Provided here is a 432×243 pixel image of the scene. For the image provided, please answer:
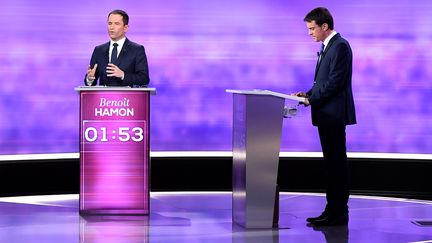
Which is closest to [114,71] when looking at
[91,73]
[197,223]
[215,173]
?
[91,73]

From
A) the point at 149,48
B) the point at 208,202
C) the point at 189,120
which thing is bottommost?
the point at 208,202

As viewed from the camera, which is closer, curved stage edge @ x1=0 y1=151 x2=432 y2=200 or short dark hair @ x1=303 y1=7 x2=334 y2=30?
short dark hair @ x1=303 y1=7 x2=334 y2=30

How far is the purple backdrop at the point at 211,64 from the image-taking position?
800 cm

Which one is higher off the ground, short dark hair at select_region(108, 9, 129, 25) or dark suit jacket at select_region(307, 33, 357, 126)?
short dark hair at select_region(108, 9, 129, 25)

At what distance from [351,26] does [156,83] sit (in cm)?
179

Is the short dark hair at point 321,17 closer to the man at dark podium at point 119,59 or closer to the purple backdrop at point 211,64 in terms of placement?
the man at dark podium at point 119,59

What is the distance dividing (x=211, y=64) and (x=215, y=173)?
3.23 feet

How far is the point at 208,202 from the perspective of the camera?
7637mm

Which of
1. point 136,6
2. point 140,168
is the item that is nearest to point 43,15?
point 136,6

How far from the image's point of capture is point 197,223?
6.46 m

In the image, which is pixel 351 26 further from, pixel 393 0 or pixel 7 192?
pixel 7 192

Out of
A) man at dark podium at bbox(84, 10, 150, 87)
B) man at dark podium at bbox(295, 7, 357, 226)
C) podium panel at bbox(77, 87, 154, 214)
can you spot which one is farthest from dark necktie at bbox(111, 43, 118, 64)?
man at dark podium at bbox(295, 7, 357, 226)

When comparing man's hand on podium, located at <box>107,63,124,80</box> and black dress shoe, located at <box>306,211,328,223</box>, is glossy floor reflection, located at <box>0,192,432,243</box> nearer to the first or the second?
black dress shoe, located at <box>306,211,328,223</box>

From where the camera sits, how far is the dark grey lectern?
19.7 ft
